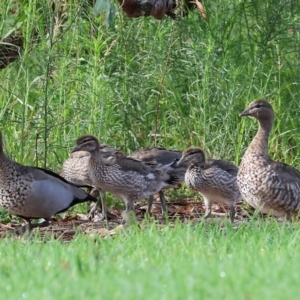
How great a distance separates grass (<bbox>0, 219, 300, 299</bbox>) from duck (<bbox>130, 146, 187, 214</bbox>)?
359cm

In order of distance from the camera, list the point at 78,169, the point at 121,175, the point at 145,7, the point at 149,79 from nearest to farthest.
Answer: the point at 145,7
the point at 121,175
the point at 78,169
the point at 149,79

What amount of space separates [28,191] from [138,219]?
1.83 metres

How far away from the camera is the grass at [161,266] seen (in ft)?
16.4

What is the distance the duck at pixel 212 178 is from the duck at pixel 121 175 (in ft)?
1.36

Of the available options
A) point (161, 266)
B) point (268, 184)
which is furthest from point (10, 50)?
point (161, 266)

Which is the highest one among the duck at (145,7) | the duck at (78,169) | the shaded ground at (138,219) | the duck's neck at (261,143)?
the duck at (145,7)

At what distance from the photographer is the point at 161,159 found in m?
11.1

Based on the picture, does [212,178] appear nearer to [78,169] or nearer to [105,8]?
[78,169]

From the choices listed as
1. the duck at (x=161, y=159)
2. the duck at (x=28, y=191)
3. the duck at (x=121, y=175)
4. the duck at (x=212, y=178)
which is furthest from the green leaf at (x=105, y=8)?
the duck at (x=161, y=159)

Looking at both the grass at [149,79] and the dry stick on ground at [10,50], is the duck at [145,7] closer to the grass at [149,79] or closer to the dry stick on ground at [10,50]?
the grass at [149,79]

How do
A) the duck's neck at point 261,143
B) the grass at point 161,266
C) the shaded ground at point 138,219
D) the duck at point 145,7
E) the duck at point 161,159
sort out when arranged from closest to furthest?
the grass at point 161,266, the duck at point 145,7, the shaded ground at point 138,219, the duck's neck at point 261,143, the duck at point 161,159

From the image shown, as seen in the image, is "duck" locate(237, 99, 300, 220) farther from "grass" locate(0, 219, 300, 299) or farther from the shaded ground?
"grass" locate(0, 219, 300, 299)

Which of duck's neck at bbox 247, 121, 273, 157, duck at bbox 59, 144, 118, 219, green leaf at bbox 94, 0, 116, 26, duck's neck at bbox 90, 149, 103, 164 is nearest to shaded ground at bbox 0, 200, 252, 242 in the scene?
duck at bbox 59, 144, 118, 219

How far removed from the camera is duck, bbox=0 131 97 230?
376 inches
